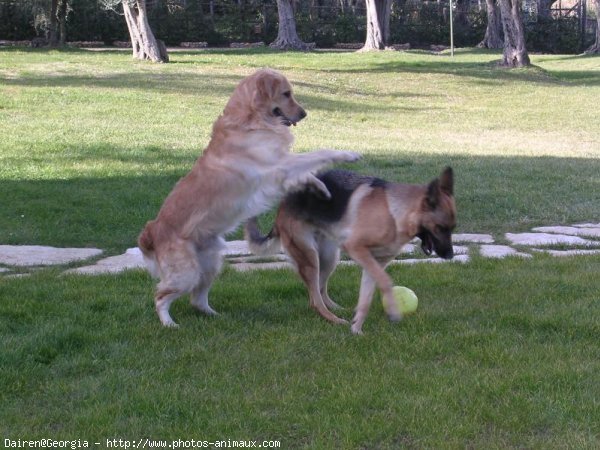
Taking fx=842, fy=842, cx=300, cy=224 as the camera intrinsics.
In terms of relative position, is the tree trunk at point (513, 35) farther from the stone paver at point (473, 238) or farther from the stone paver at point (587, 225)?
the stone paver at point (473, 238)

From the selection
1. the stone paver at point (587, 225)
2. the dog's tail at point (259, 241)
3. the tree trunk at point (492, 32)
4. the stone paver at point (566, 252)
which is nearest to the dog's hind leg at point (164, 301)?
the dog's tail at point (259, 241)

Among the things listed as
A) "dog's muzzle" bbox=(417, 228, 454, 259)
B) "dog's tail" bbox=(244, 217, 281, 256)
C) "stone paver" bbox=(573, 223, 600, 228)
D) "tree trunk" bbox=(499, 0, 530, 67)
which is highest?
"tree trunk" bbox=(499, 0, 530, 67)

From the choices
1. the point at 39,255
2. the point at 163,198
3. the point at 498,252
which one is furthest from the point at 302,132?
the point at 39,255

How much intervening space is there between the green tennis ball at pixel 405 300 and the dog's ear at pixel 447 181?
0.94 m

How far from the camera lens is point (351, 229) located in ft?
20.3

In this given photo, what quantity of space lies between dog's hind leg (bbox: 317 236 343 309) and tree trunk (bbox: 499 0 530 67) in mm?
29123

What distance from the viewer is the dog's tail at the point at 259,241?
6.79 meters

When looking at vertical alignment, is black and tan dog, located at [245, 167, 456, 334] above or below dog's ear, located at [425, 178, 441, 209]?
below

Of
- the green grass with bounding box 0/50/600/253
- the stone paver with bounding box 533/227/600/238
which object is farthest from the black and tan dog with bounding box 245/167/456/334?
the stone paver with bounding box 533/227/600/238

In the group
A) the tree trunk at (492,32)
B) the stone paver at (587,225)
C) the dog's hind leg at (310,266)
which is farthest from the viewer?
the tree trunk at (492,32)

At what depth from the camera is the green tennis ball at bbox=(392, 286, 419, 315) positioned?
20.6 ft

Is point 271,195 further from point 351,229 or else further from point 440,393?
point 440,393

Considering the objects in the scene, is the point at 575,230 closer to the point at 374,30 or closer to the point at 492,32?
the point at 374,30

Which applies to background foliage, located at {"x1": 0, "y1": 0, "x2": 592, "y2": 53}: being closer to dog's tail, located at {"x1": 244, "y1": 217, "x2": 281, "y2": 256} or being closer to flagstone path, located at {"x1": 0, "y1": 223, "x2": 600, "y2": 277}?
flagstone path, located at {"x1": 0, "y1": 223, "x2": 600, "y2": 277}
